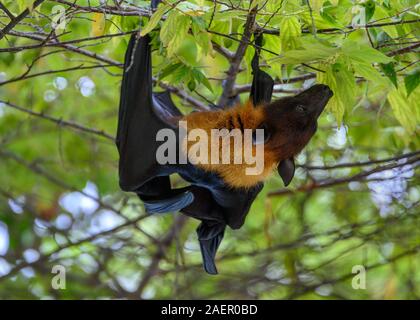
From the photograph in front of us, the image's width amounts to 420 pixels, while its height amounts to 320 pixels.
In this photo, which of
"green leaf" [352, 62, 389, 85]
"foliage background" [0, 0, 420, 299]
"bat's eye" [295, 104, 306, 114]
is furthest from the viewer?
"foliage background" [0, 0, 420, 299]

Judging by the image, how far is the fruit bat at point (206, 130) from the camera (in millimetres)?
4133

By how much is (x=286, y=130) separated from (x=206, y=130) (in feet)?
1.66

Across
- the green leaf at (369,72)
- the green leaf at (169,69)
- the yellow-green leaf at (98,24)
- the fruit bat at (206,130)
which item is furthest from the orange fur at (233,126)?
the green leaf at (369,72)

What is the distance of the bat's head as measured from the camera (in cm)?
428

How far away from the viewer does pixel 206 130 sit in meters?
4.20

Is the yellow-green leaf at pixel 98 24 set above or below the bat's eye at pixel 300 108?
above

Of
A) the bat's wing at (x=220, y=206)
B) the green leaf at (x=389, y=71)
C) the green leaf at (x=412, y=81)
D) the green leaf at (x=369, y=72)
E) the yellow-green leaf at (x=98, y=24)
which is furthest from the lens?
the bat's wing at (x=220, y=206)

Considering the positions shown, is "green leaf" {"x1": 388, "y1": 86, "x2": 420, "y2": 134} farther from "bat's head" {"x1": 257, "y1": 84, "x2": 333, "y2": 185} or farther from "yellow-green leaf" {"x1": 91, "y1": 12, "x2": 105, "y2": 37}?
"yellow-green leaf" {"x1": 91, "y1": 12, "x2": 105, "y2": 37}

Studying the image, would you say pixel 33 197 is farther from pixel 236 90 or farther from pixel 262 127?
pixel 262 127

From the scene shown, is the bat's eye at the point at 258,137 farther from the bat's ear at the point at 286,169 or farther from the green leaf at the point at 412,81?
the green leaf at the point at 412,81

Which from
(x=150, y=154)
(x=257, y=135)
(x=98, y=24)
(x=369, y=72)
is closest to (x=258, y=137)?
(x=257, y=135)

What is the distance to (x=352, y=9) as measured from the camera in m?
3.55

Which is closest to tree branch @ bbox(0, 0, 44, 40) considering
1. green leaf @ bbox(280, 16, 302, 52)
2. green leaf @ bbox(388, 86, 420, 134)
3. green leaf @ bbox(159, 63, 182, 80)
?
green leaf @ bbox(159, 63, 182, 80)

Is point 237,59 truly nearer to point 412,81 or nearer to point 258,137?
point 258,137
